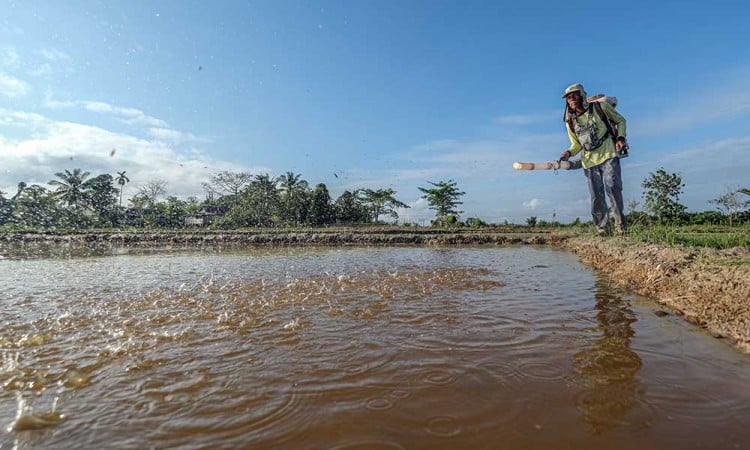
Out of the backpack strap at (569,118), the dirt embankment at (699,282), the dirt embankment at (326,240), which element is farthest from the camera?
the dirt embankment at (326,240)

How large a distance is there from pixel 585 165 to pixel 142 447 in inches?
366

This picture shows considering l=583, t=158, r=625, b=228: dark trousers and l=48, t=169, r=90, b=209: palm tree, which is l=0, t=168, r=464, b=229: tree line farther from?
l=583, t=158, r=625, b=228: dark trousers

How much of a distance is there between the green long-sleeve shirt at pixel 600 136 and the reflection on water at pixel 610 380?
18.0 feet

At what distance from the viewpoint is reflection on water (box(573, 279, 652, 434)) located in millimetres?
1943

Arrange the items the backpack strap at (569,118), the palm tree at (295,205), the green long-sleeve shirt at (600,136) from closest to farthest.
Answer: the green long-sleeve shirt at (600,136) < the backpack strap at (569,118) < the palm tree at (295,205)

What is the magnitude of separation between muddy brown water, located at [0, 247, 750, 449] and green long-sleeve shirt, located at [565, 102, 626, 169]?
14.7 feet

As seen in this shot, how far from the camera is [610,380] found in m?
2.38

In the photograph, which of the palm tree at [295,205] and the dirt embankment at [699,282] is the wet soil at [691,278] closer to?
the dirt embankment at [699,282]

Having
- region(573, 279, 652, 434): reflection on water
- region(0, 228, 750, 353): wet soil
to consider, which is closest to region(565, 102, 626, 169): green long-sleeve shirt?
region(0, 228, 750, 353): wet soil

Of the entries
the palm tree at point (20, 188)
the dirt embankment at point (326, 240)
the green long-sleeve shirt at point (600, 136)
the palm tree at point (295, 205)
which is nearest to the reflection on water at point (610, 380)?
the green long-sleeve shirt at point (600, 136)

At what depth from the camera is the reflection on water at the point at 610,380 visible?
1943 mm

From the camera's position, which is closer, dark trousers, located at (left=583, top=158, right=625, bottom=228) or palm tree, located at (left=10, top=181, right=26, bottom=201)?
dark trousers, located at (left=583, top=158, right=625, bottom=228)

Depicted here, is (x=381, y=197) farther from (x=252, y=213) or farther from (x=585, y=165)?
(x=585, y=165)

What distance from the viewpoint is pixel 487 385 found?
2.36 meters
